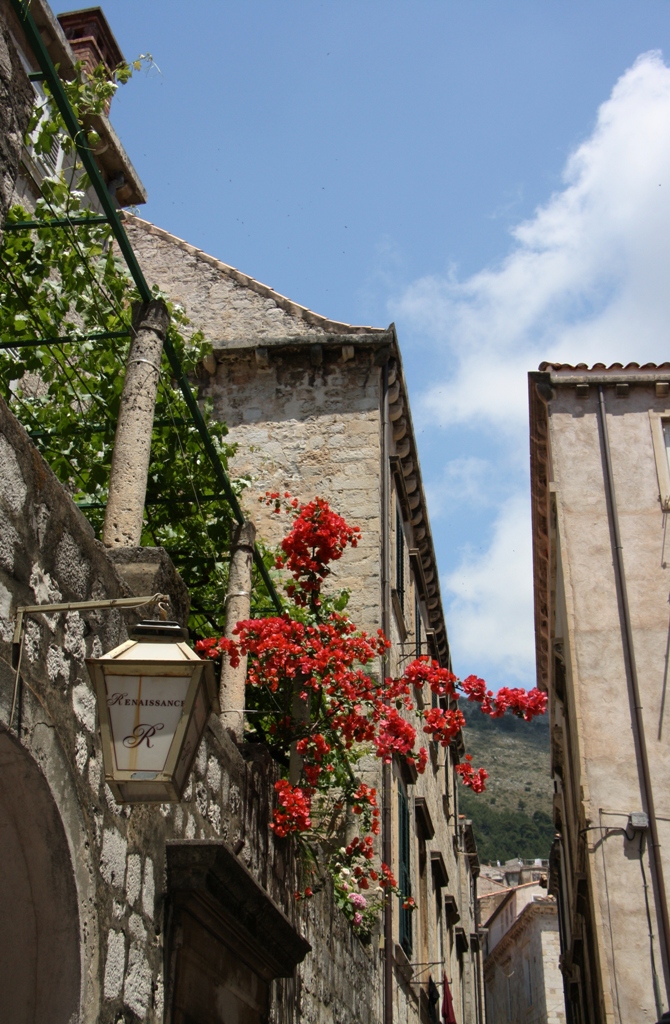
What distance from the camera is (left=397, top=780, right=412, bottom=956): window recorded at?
387 inches

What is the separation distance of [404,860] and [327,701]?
3.49 meters

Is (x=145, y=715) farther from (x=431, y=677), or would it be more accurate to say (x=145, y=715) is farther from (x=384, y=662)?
(x=384, y=662)

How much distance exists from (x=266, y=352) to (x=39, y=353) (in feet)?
12.7

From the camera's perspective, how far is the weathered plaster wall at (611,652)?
11.6 m

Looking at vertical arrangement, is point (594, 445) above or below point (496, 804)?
below

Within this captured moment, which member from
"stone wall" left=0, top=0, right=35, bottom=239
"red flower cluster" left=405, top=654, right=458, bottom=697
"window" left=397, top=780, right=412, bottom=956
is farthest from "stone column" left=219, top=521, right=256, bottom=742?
"window" left=397, top=780, right=412, bottom=956

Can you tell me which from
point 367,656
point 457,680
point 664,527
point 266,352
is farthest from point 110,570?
point 664,527

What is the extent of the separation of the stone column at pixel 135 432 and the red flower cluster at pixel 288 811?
2160mm

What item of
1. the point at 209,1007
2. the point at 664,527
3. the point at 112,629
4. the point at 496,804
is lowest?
the point at 209,1007

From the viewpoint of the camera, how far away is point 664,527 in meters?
13.8

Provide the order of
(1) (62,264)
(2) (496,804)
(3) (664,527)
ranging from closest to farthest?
(1) (62,264) < (3) (664,527) < (2) (496,804)

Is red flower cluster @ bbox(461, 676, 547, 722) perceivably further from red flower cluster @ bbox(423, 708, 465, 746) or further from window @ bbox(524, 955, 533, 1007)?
window @ bbox(524, 955, 533, 1007)

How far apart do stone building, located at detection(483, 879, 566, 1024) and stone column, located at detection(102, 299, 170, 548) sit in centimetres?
3247

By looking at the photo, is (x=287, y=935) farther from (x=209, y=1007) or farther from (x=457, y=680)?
(x=457, y=680)
